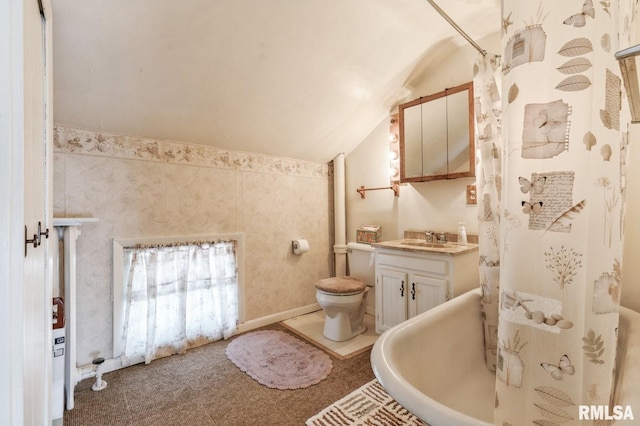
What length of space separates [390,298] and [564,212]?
5.86ft

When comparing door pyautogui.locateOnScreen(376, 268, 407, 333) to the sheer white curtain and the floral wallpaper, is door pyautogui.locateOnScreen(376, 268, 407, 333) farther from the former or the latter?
the sheer white curtain

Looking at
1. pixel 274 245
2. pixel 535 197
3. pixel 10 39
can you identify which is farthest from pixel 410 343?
pixel 274 245

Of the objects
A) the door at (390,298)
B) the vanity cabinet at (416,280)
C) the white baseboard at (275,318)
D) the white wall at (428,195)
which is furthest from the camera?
the white baseboard at (275,318)

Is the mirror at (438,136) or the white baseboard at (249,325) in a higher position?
the mirror at (438,136)

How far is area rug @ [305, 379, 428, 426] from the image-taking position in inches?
60.9

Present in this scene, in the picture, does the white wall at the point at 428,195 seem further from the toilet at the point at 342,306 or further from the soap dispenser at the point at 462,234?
the toilet at the point at 342,306

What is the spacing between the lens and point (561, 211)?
2.51 feet

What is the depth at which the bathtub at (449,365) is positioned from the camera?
2.64 ft

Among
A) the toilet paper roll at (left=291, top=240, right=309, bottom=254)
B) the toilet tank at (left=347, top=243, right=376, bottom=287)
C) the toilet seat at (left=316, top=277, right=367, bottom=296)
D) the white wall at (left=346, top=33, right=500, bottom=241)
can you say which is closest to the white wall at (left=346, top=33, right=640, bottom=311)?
the white wall at (left=346, top=33, right=500, bottom=241)

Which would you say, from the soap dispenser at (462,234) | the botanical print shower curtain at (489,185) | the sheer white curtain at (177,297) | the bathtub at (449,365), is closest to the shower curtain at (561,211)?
the bathtub at (449,365)

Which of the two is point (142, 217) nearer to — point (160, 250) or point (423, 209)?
point (160, 250)

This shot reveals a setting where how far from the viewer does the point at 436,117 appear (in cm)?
249

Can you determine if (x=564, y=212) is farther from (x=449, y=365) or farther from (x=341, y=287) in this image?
(x=341, y=287)

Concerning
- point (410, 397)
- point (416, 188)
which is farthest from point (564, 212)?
point (416, 188)
